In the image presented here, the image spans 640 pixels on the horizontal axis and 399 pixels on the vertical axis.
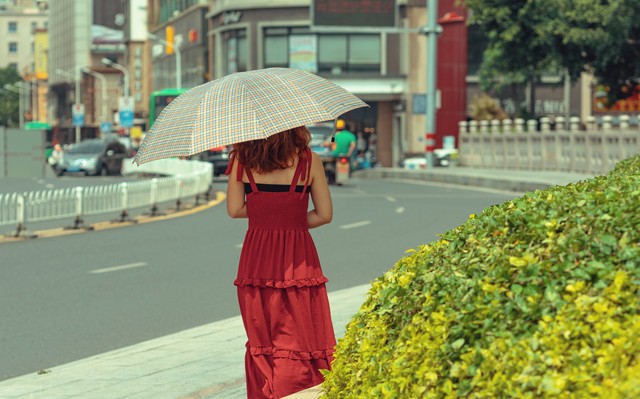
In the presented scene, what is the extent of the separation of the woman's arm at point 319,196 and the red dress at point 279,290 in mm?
43

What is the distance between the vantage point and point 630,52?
4544 centimetres

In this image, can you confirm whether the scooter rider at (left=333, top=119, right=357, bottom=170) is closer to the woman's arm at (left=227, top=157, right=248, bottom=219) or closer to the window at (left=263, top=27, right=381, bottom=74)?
the woman's arm at (left=227, top=157, right=248, bottom=219)

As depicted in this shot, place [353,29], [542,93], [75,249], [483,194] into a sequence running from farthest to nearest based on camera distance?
[542,93]
[353,29]
[483,194]
[75,249]

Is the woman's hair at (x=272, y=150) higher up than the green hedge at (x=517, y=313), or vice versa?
the woman's hair at (x=272, y=150)

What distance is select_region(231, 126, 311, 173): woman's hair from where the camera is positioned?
641 centimetres

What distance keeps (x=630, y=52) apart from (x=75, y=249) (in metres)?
30.1

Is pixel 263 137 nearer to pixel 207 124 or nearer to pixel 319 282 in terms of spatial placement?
pixel 207 124

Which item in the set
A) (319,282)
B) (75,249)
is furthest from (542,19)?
(319,282)

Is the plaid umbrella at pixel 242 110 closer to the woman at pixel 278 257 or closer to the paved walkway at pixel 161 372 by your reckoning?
the woman at pixel 278 257

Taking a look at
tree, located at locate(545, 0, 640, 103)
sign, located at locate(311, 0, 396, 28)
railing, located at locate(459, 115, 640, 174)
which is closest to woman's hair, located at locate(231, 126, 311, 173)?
railing, located at locate(459, 115, 640, 174)

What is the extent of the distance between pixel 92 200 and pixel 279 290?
60.7ft

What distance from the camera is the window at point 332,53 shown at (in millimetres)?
72312

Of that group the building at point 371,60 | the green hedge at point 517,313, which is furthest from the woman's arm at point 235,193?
the building at point 371,60

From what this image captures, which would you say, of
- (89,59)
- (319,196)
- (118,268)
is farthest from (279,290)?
(89,59)
